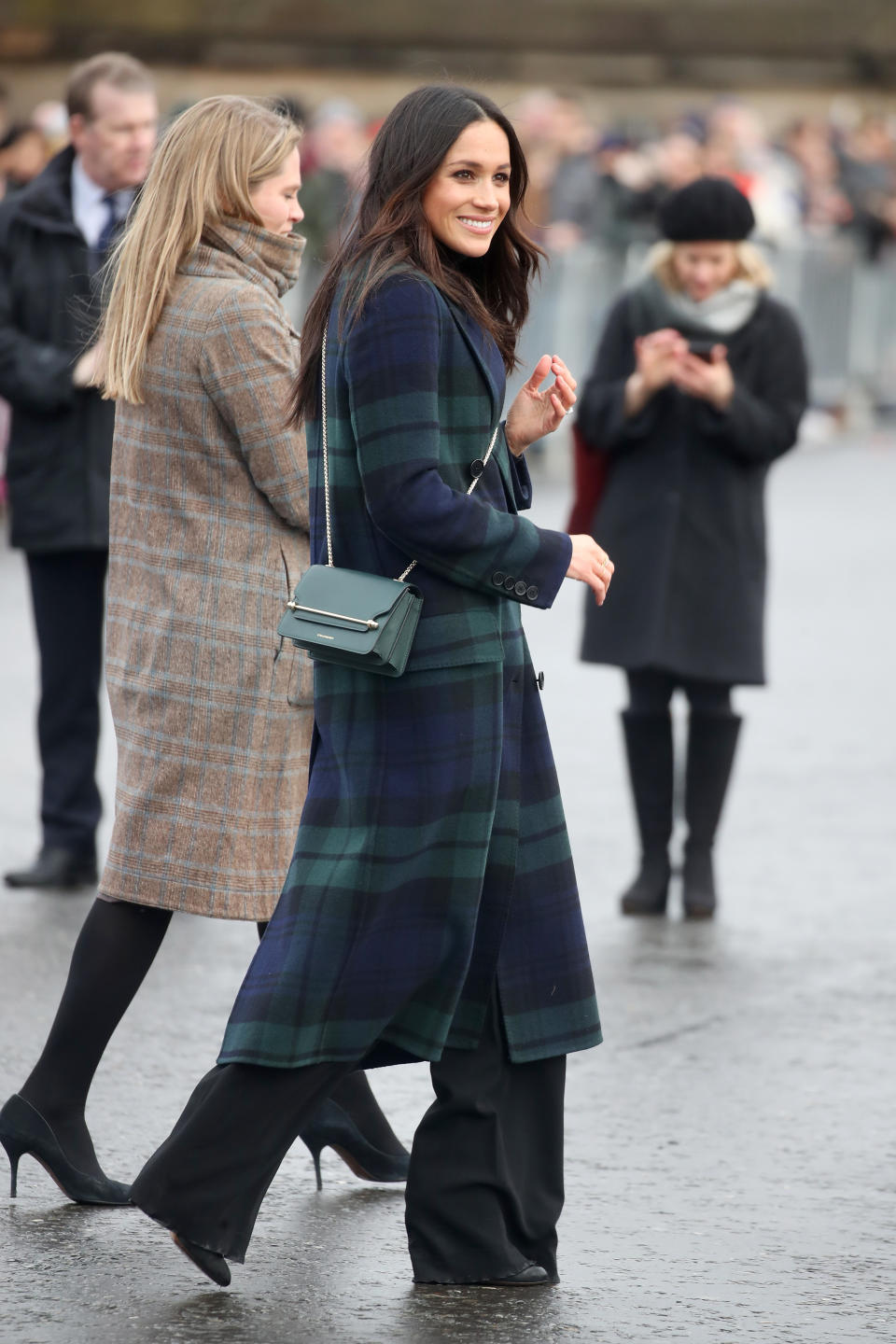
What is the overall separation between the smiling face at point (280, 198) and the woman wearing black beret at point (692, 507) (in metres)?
2.17

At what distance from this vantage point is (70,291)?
661cm

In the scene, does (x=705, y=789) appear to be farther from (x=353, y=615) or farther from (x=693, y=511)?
(x=353, y=615)

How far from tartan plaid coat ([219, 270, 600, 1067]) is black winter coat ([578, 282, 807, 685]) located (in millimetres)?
2907

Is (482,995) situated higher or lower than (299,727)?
lower

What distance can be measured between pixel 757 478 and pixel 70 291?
1.91m

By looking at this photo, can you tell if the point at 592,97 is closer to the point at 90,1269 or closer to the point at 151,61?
the point at 151,61

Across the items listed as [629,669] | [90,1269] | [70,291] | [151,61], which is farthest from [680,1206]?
[151,61]

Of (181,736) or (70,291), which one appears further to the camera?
(70,291)

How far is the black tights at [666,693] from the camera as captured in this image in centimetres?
673

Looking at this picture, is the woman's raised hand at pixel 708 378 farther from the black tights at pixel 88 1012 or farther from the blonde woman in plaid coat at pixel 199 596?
the black tights at pixel 88 1012

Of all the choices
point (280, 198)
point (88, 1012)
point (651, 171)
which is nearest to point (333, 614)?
point (88, 1012)

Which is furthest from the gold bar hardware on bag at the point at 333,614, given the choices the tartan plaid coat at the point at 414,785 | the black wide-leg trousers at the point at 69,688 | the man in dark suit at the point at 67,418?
the black wide-leg trousers at the point at 69,688

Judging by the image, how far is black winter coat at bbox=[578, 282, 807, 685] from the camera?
6625mm

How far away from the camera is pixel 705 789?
6.76 m
